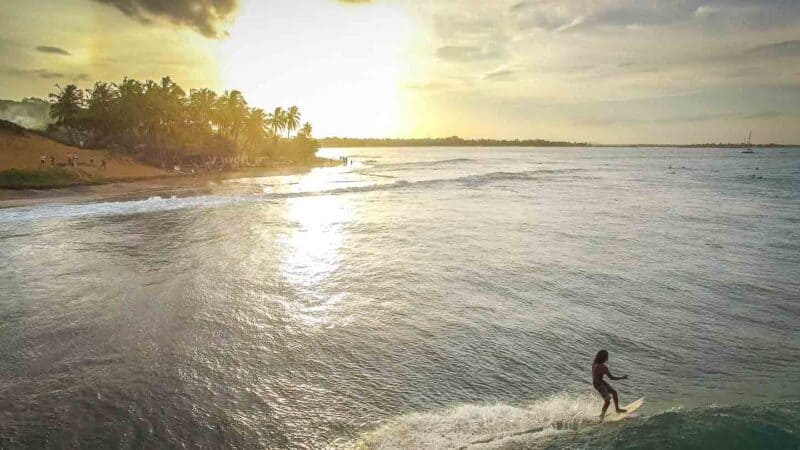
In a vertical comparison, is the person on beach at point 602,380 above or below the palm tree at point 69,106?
below

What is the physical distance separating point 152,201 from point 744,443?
161 ft

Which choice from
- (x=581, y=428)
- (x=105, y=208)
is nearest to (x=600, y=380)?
(x=581, y=428)

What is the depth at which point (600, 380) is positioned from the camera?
973cm

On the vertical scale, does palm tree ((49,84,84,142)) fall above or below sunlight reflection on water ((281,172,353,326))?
above

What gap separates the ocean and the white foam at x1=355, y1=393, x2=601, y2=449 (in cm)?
5

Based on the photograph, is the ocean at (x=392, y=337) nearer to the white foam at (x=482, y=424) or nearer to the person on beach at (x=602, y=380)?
the white foam at (x=482, y=424)

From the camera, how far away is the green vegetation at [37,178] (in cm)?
4784

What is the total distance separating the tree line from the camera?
78.4m

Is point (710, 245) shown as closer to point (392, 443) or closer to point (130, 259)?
point (392, 443)

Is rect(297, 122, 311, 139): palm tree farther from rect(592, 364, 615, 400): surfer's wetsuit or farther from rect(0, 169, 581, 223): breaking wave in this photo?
rect(592, 364, 615, 400): surfer's wetsuit

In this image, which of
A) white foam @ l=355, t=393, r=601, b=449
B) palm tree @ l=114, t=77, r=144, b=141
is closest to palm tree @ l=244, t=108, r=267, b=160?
palm tree @ l=114, t=77, r=144, b=141

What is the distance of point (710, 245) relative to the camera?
2778 cm

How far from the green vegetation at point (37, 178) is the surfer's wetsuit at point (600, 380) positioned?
6156 cm

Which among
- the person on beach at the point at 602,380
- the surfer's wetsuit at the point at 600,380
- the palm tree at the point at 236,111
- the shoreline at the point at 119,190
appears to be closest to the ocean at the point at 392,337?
the person on beach at the point at 602,380
